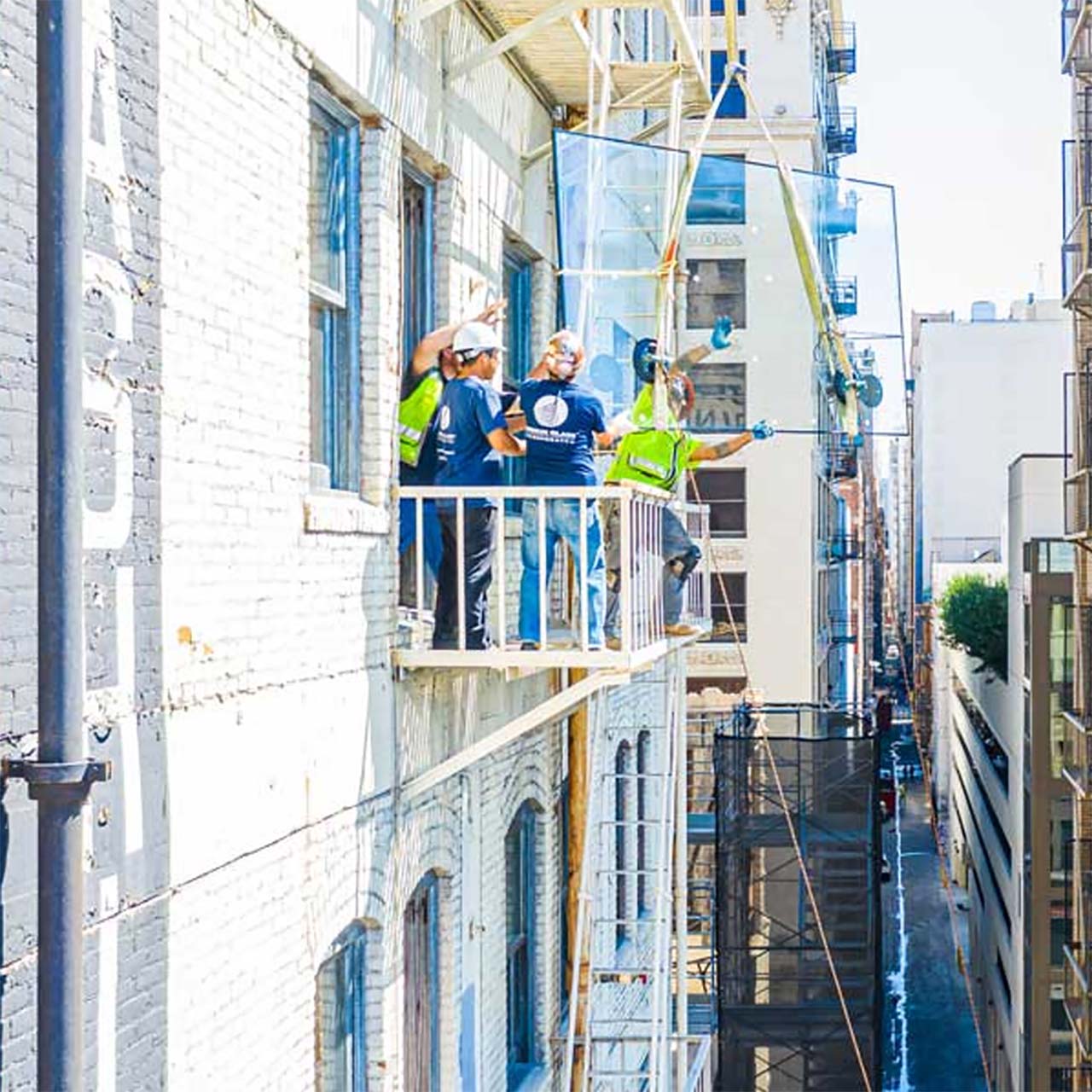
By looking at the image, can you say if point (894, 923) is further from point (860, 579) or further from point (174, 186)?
point (174, 186)

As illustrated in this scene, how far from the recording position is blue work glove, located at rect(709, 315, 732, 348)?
12656 millimetres

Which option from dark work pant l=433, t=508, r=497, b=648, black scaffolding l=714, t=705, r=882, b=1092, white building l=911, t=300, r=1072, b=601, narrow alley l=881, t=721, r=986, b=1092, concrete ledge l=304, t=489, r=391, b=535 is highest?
white building l=911, t=300, r=1072, b=601

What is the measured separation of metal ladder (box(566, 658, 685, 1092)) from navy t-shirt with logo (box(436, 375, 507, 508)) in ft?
7.87

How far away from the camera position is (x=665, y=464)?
1196cm

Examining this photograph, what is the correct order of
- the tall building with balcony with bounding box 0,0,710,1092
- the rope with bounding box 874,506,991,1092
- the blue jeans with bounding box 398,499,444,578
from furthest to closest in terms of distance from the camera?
the rope with bounding box 874,506,991,1092, the blue jeans with bounding box 398,499,444,578, the tall building with balcony with bounding box 0,0,710,1092

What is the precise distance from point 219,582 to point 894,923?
42288 mm

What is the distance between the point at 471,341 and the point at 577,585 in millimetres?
1359

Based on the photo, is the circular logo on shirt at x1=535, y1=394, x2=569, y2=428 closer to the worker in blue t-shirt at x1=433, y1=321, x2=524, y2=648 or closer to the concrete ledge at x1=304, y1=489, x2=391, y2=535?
the worker in blue t-shirt at x1=433, y1=321, x2=524, y2=648

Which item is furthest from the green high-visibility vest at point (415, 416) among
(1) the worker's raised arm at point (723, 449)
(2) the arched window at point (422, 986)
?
(1) the worker's raised arm at point (723, 449)

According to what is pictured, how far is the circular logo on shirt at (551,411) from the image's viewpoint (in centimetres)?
994

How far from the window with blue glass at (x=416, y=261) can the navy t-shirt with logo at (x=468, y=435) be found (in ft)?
3.16

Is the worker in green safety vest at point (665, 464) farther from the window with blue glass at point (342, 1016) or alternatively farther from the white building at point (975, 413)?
the white building at point (975, 413)

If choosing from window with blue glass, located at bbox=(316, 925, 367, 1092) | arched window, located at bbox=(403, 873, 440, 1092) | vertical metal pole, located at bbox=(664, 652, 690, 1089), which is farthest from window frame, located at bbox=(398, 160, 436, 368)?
vertical metal pole, located at bbox=(664, 652, 690, 1089)

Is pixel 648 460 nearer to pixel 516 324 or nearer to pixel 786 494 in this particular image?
pixel 516 324
